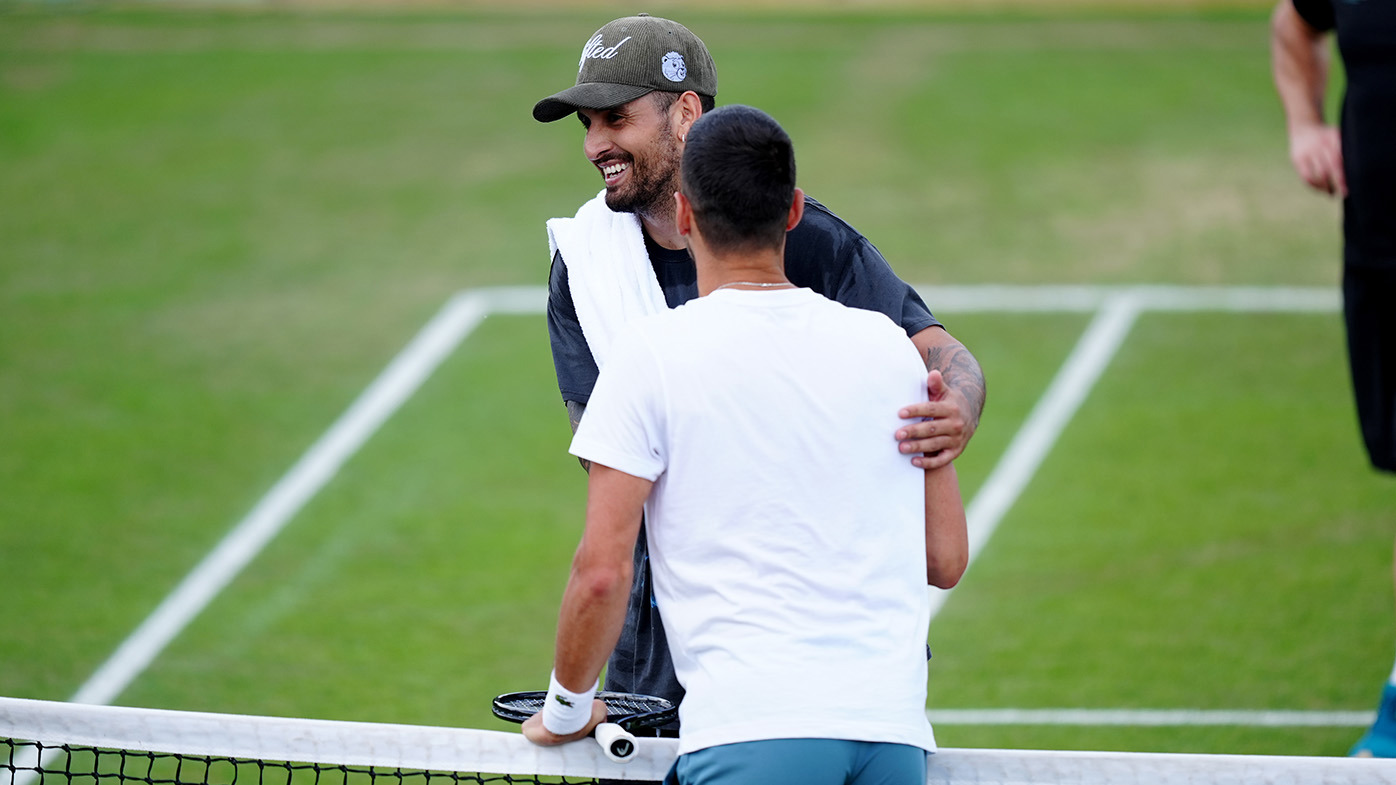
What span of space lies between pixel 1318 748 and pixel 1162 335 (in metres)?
5.00

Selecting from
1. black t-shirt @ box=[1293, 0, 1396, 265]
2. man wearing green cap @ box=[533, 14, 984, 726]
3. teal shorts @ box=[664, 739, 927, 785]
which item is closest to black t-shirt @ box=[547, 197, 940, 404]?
man wearing green cap @ box=[533, 14, 984, 726]

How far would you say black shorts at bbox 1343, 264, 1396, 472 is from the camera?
539cm

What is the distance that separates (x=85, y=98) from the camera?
52.8 ft

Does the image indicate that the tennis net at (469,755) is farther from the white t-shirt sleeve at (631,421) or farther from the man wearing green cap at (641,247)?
the white t-shirt sleeve at (631,421)

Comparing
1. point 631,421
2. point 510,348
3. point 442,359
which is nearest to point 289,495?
point 442,359

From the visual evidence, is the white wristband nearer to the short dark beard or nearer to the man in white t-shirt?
the man in white t-shirt

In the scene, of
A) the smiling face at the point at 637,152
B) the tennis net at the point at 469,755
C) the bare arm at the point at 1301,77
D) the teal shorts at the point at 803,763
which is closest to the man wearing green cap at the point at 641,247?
the smiling face at the point at 637,152

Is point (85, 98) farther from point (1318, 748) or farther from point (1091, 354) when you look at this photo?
point (1318, 748)

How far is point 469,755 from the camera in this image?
3.35 metres

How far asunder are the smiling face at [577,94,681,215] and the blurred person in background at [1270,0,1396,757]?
2746mm

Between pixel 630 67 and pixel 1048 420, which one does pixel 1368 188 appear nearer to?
pixel 630 67

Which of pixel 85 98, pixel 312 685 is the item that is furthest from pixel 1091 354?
pixel 85 98

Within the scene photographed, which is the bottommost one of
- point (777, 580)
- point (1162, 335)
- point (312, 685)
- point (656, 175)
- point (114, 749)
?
point (1162, 335)

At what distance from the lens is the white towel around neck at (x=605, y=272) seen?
3.70 m
